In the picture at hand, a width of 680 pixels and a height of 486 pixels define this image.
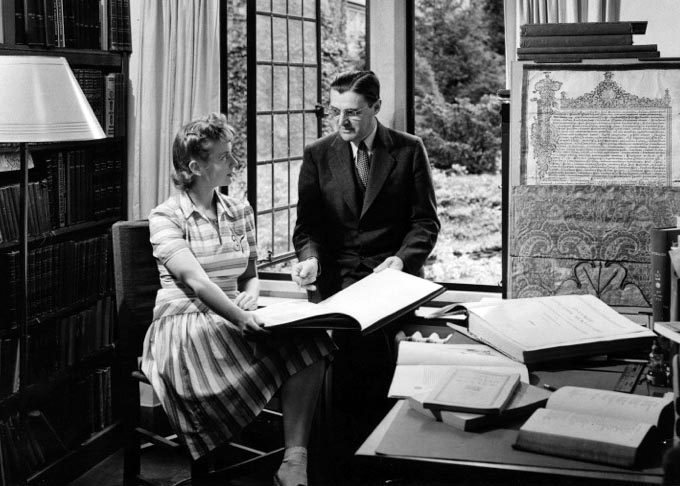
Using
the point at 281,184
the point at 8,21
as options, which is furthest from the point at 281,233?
the point at 8,21

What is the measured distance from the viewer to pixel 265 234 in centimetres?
404

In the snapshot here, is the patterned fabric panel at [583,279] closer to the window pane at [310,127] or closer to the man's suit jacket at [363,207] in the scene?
the man's suit jacket at [363,207]

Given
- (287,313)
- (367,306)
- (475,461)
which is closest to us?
(475,461)

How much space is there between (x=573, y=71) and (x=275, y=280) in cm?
198

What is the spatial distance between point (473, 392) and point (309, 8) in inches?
115

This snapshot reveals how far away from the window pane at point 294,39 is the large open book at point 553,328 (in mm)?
2248

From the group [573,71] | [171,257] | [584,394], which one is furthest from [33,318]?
[584,394]

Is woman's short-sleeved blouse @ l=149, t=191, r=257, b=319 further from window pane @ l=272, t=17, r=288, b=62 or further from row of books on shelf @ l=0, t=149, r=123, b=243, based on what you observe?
window pane @ l=272, t=17, r=288, b=62

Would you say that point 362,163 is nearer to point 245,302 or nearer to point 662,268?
point 245,302

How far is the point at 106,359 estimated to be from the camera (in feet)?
12.1

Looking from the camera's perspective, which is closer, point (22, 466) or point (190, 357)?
point (190, 357)

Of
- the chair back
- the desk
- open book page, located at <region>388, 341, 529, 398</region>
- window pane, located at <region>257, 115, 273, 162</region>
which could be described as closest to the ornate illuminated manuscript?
open book page, located at <region>388, 341, 529, 398</region>

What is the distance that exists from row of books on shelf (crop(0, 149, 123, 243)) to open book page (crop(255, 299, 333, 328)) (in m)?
1.06

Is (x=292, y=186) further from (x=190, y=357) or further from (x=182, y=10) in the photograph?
(x=190, y=357)
